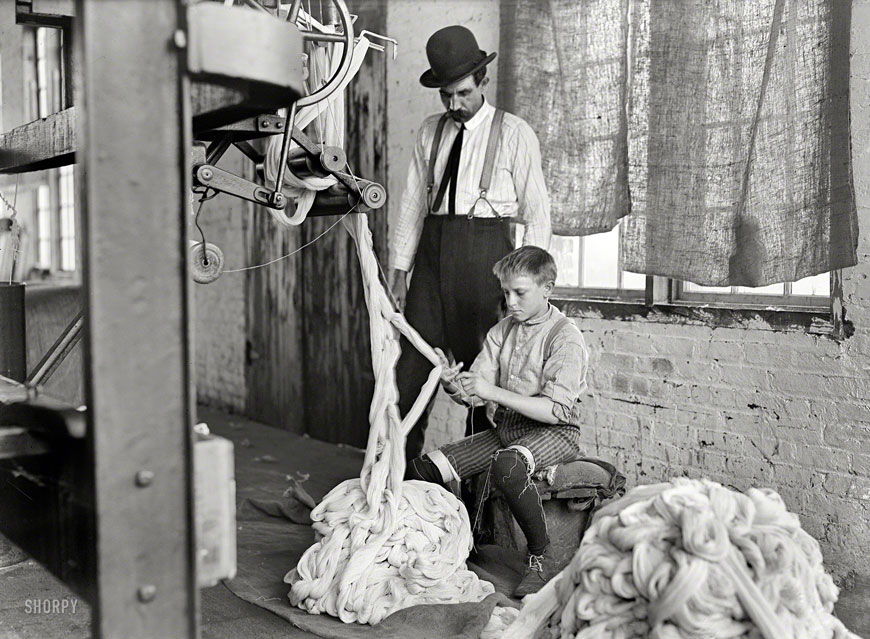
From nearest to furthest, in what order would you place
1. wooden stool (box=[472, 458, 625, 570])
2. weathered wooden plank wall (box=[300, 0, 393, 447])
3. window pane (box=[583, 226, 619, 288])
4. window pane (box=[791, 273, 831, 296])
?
wooden stool (box=[472, 458, 625, 570]) < window pane (box=[791, 273, 831, 296]) < window pane (box=[583, 226, 619, 288]) < weathered wooden plank wall (box=[300, 0, 393, 447])

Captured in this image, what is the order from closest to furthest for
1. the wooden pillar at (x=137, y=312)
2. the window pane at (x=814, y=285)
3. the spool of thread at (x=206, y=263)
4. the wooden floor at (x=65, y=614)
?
the wooden pillar at (x=137, y=312) < the spool of thread at (x=206, y=263) < the wooden floor at (x=65, y=614) < the window pane at (x=814, y=285)

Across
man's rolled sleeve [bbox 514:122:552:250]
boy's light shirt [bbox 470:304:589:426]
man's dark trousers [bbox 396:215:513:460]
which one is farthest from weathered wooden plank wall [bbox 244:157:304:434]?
boy's light shirt [bbox 470:304:589:426]

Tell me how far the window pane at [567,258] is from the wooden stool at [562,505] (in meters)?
1.31

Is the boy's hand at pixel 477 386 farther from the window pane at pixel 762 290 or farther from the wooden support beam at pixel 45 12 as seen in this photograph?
the wooden support beam at pixel 45 12

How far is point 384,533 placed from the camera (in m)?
2.96

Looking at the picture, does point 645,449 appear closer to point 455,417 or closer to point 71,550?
point 455,417

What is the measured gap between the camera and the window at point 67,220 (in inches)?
368

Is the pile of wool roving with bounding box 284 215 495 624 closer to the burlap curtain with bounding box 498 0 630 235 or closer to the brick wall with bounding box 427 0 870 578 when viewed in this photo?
the brick wall with bounding box 427 0 870 578

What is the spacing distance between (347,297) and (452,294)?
2032 mm

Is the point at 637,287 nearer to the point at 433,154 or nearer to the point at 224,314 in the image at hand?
the point at 433,154

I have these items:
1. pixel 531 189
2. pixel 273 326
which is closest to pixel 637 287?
pixel 531 189

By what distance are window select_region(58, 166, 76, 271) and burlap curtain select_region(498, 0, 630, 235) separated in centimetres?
637

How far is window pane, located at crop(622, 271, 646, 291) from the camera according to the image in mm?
4266

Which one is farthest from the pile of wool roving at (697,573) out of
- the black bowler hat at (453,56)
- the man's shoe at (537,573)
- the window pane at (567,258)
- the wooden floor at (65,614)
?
the window pane at (567,258)
